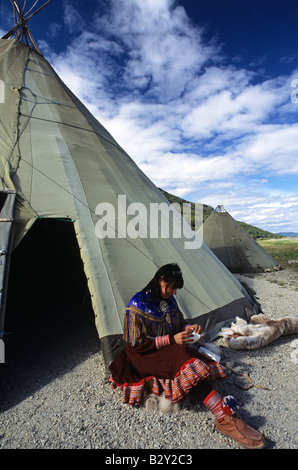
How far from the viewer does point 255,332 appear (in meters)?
3.91

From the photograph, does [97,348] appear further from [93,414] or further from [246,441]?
[246,441]

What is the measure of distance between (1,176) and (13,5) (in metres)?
6.89

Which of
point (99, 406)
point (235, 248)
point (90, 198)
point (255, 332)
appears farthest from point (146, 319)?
point (235, 248)

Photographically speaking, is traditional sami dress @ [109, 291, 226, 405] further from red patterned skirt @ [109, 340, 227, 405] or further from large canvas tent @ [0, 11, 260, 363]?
large canvas tent @ [0, 11, 260, 363]

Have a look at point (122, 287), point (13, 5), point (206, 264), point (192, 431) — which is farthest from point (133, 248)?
point (13, 5)

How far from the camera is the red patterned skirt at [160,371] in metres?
2.39

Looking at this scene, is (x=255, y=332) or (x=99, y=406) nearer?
(x=99, y=406)

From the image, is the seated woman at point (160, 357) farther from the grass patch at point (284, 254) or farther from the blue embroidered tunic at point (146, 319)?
the grass patch at point (284, 254)

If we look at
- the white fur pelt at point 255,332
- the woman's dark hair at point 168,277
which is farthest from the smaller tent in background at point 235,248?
the woman's dark hair at point 168,277

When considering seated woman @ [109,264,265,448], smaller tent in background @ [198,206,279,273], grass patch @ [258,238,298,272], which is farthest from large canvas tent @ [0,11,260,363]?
grass patch @ [258,238,298,272]

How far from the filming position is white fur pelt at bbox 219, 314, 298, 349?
376 centimetres

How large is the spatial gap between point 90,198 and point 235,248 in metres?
8.51

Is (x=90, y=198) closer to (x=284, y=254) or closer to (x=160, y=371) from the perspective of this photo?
(x=160, y=371)

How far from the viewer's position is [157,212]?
5.02m
